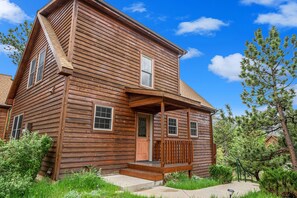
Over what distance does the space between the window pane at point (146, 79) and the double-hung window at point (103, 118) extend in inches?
113

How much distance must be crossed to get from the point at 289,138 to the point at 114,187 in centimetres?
974

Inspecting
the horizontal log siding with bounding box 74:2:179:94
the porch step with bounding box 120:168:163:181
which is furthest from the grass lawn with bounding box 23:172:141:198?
the horizontal log siding with bounding box 74:2:179:94

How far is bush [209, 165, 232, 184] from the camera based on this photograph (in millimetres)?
8859

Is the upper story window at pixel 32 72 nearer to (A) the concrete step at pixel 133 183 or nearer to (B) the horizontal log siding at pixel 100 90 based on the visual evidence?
(B) the horizontal log siding at pixel 100 90

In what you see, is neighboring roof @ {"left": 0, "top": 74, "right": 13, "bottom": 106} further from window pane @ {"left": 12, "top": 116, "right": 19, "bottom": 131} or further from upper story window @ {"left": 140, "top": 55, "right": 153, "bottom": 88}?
upper story window @ {"left": 140, "top": 55, "right": 153, "bottom": 88}

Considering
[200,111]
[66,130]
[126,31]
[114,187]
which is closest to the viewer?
[114,187]

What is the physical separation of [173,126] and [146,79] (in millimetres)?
3287

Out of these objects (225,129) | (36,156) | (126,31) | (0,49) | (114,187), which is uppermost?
(0,49)

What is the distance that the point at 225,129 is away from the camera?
27688 millimetres

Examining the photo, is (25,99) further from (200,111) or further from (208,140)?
(208,140)

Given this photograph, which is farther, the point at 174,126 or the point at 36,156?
the point at 174,126

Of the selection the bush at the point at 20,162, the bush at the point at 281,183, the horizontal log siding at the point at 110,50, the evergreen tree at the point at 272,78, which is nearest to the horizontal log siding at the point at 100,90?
the horizontal log siding at the point at 110,50

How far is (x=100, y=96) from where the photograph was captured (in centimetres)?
827

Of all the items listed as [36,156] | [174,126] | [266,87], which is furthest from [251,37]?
[36,156]
